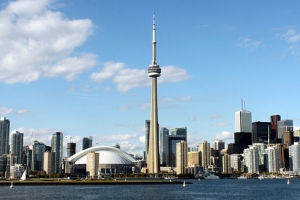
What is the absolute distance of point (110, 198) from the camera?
97.9m

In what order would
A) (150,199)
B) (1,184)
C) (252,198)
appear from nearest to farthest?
(150,199) → (252,198) → (1,184)

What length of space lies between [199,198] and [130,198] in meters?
14.5

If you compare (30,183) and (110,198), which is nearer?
(110,198)

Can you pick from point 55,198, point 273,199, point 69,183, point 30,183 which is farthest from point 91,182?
point 273,199

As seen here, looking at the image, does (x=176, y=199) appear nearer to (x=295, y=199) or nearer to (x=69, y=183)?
(x=295, y=199)

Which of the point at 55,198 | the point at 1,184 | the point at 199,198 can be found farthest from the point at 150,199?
the point at 1,184

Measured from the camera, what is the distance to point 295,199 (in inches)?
3856

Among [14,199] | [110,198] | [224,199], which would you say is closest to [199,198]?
[224,199]

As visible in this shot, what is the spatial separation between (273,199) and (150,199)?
2585cm

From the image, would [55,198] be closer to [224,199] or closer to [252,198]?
[224,199]

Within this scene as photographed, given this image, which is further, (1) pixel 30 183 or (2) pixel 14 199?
(1) pixel 30 183

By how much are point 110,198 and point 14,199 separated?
63.3ft

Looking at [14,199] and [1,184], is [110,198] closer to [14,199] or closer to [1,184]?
[14,199]

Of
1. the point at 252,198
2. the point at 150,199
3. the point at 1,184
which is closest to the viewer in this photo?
the point at 150,199
